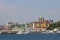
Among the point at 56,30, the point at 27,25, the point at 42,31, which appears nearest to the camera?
the point at 56,30

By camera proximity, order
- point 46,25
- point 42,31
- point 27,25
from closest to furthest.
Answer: point 42,31 → point 46,25 → point 27,25

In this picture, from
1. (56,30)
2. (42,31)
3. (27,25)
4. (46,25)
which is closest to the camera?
Result: (56,30)

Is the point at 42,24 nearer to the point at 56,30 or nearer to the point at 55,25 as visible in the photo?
the point at 55,25

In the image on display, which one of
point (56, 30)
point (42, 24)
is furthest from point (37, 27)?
point (56, 30)

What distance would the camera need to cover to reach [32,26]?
635ft

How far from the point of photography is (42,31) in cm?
17212

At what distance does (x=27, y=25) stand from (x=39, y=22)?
7806 mm

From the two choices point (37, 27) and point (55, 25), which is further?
point (37, 27)

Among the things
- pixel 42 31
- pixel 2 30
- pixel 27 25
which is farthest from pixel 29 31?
pixel 27 25

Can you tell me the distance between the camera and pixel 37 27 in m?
191

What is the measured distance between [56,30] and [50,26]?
2197 cm

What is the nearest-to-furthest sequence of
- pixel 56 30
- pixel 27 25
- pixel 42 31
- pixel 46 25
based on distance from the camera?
pixel 56 30
pixel 42 31
pixel 46 25
pixel 27 25

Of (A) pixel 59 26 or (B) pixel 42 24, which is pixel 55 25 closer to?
(A) pixel 59 26

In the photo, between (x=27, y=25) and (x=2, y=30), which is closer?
(x=2, y=30)
